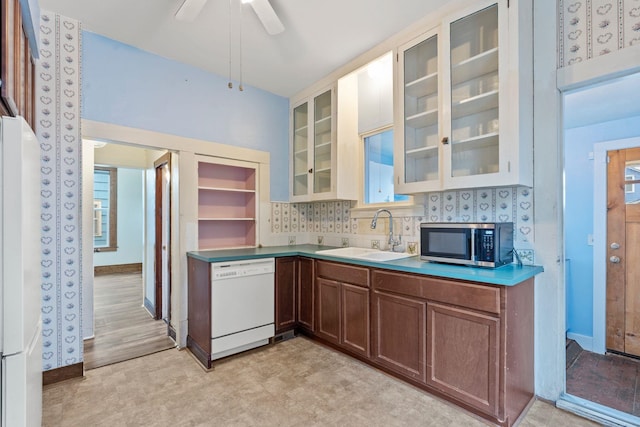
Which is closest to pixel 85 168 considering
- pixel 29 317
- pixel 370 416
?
pixel 29 317

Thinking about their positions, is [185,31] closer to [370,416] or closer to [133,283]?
[370,416]

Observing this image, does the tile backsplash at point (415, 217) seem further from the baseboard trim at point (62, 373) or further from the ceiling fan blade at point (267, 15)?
the baseboard trim at point (62, 373)

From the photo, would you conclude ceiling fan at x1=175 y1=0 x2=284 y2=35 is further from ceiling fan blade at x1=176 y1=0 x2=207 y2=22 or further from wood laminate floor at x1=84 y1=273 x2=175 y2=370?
wood laminate floor at x1=84 y1=273 x2=175 y2=370

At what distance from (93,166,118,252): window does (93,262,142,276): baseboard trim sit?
0.38 meters

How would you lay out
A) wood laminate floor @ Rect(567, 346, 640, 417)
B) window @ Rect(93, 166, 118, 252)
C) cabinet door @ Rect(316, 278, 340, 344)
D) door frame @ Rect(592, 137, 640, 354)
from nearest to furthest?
wood laminate floor @ Rect(567, 346, 640, 417) < cabinet door @ Rect(316, 278, 340, 344) < door frame @ Rect(592, 137, 640, 354) < window @ Rect(93, 166, 118, 252)

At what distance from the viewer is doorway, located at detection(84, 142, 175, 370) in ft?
9.89

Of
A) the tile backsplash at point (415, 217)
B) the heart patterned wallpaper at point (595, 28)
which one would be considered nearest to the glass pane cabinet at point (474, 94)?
the tile backsplash at point (415, 217)

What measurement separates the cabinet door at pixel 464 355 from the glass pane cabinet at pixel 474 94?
0.98 meters

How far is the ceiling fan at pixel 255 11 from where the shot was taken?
1.92 meters

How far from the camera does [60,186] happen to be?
7.66ft

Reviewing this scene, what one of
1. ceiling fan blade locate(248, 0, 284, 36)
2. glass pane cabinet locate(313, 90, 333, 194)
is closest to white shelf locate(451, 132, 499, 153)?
glass pane cabinet locate(313, 90, 333, 194)

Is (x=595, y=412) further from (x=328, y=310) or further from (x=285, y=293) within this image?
(x=285, y=293)

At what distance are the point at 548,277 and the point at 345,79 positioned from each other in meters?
2.44

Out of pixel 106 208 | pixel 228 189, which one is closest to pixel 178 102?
pixel 228 189
